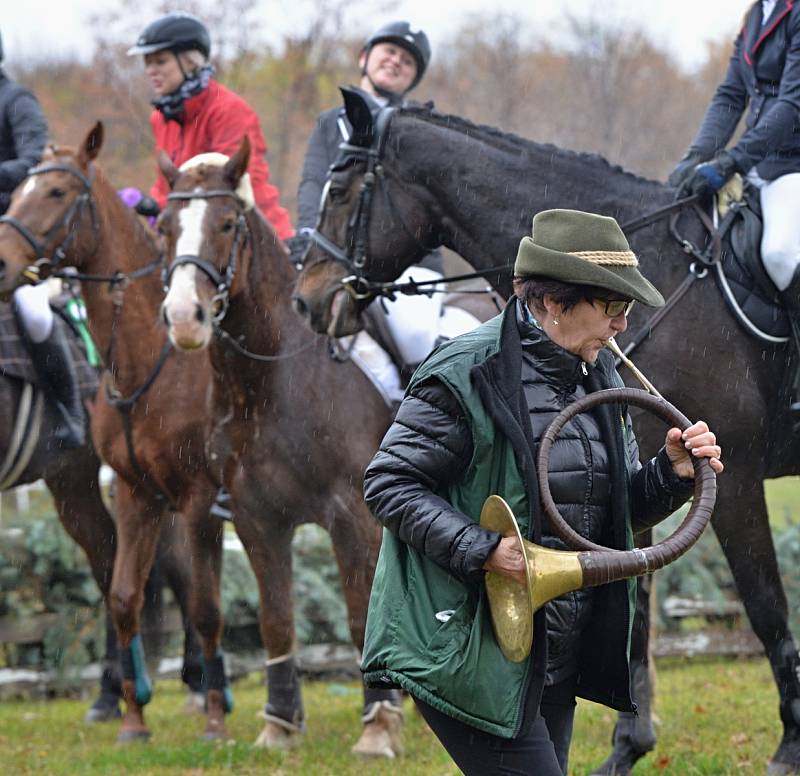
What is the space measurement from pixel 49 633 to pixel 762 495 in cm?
606

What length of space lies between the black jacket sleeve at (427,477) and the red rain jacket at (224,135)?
16.0 ft

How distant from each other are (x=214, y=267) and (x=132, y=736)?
2.98 meters

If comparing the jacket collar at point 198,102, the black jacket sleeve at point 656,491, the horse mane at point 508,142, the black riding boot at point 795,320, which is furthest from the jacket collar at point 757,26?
the jacket collar at point 198,102

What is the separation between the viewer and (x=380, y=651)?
3.30 m

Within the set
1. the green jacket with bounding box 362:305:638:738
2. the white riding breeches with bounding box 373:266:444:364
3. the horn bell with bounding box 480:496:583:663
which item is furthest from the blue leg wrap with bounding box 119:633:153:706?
the horn bell with bounding box 480:496:583:663

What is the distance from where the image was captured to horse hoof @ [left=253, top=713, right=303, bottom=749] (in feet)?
23.7

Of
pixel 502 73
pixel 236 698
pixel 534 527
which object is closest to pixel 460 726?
pixel 534 527

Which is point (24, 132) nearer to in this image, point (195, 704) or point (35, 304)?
point (35, 304)

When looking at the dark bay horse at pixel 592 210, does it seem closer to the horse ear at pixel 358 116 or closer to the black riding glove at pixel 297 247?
the horse ear at pixel 358 116

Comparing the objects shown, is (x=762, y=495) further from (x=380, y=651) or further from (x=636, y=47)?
(x=636, y=47)

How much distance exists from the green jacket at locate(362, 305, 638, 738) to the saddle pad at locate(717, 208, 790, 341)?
2.54 meters

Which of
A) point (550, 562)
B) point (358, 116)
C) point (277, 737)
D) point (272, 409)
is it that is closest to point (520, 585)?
point (550, 562)

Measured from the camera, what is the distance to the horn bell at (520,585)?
10.1 feet

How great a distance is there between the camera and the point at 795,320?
18.9ft
